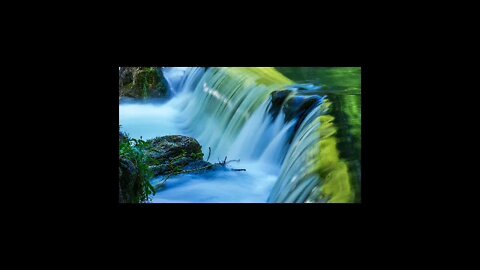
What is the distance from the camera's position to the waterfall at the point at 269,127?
326 cm

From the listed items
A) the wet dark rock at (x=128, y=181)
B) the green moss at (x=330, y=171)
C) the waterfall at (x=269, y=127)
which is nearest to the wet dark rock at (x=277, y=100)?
the waterfall at (x=269, y=127)

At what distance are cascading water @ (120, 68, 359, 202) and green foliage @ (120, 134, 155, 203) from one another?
5 cm

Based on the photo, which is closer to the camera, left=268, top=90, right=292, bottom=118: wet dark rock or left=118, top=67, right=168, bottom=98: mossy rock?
left=118, top=67, right=168, bottom=98: mossy rock

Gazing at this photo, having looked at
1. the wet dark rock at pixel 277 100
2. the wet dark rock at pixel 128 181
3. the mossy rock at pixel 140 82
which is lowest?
the wet dark rock at pixel 128 181

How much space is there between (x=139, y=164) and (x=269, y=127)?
698 mm

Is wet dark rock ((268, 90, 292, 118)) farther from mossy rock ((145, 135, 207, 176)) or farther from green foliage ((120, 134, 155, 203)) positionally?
green foliage ((120, 134, 155, 203))

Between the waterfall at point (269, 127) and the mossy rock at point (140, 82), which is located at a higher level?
the mossy rock at point (140, 82)

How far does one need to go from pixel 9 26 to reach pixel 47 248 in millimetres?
1113

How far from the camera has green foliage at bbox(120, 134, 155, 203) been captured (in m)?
3.43

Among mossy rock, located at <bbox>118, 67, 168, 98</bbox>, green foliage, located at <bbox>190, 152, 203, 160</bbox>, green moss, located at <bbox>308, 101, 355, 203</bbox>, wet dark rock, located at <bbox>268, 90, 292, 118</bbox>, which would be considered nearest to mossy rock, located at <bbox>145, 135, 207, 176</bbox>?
green foliage, located at <bbox>190, 152, 203, 160</bbox>

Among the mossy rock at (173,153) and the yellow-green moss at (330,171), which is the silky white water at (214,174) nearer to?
the mossy rock at (173,153)

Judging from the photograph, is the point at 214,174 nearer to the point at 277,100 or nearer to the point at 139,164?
the point at 139,164

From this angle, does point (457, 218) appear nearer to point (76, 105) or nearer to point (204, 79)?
point (204, 79)

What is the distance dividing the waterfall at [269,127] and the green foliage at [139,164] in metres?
0.27
